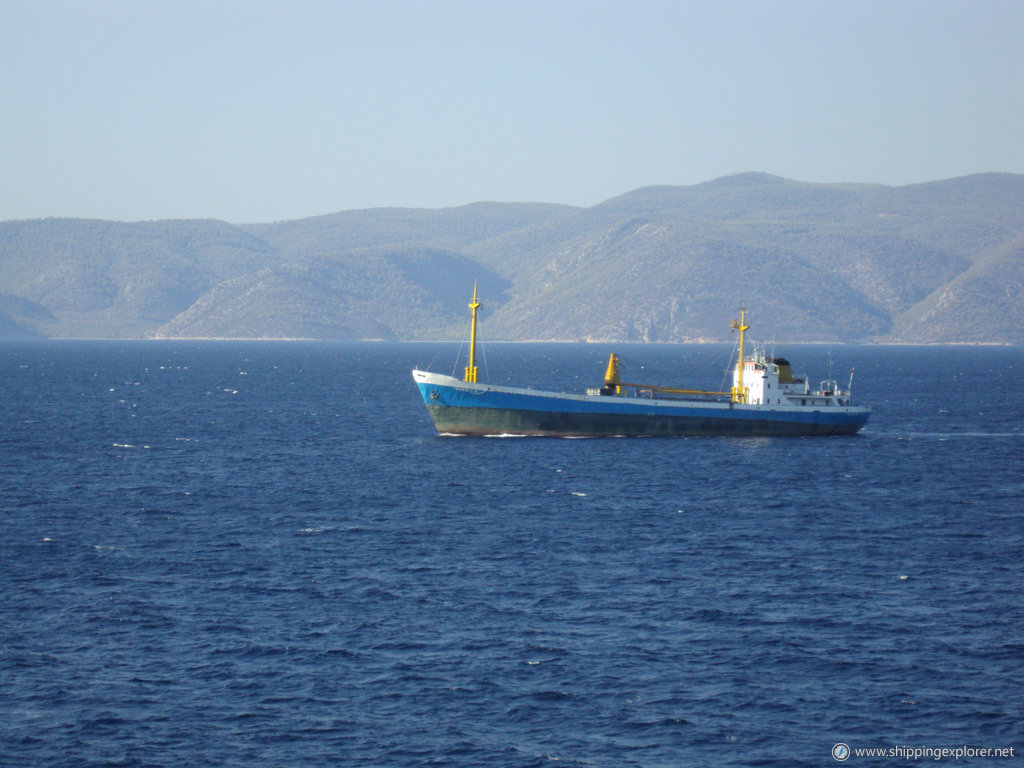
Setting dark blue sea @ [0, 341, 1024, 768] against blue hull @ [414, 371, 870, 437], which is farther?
blue hull @ [414, 371, 870, 437]

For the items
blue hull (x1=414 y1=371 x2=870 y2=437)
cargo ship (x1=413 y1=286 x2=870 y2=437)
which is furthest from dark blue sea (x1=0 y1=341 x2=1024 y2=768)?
cargo ship (x1=413 y1=286 x2=870 y2=437)

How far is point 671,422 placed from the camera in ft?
362

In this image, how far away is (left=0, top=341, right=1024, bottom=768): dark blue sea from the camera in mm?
37250

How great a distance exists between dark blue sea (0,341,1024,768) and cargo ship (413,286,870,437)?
14243 mm

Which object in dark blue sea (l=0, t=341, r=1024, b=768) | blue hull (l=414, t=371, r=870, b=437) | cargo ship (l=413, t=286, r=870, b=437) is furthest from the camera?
cargo ship (l=413, t=286, r=870, b=437)

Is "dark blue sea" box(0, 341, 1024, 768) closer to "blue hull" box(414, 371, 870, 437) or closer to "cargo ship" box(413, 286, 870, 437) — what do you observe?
"blue hull" box(414, 371, 870, 437)

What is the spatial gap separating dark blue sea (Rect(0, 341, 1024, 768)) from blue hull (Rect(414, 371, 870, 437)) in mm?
14125

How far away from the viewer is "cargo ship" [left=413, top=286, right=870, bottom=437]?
108 metres

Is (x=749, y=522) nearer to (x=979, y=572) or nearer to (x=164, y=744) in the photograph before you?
(x=979, y=572)

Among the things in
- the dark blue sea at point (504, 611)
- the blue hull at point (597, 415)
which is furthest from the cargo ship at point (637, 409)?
the dark blue sea at point (504, 611)

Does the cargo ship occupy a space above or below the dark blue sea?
above

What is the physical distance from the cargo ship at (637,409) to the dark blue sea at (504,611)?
14243 millimetres

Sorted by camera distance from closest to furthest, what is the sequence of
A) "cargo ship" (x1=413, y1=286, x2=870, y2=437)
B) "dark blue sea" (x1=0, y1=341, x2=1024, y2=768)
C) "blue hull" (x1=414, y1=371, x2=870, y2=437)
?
1. "dark blue sea" (x1=0, y1=341, x2=1024, y2=768)
2. "blue hull" (x1=414, y1=371, x2=870, y2=437)
3. "cargo ship" (x1=413, y1=286, x2=870, y2=437)

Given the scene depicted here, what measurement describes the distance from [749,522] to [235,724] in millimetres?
38161
